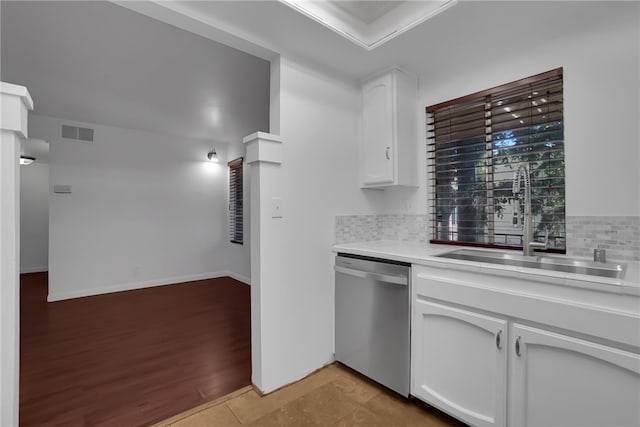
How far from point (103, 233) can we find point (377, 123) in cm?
437

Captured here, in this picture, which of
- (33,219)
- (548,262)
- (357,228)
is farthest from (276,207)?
(33,219)

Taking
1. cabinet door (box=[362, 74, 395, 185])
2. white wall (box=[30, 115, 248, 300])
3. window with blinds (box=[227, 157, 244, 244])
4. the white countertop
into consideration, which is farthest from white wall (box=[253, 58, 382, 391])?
white wall (box=[30, 115, 248, 300])

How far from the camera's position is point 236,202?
5.42 meters

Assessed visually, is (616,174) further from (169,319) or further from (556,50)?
(169,319)

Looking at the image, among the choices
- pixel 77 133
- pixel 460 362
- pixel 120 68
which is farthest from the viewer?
pixel 77 133

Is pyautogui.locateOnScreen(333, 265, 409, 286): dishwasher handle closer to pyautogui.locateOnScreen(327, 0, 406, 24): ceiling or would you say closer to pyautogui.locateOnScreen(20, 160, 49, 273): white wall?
pyautogui.locateOnScreen(327, 0, 406, 24): ceiling

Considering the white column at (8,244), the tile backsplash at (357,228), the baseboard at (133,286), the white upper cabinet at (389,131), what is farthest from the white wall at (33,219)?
the white upper cabinet at (389,131)

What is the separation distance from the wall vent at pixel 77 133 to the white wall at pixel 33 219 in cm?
337

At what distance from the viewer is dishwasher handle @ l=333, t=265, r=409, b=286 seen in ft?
6.02

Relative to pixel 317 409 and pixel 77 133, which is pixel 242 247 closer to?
pixel 77 133

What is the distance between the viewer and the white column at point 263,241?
193cm

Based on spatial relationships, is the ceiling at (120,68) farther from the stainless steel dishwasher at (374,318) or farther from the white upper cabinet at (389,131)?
the stainless steel dishwasher at (374,318)

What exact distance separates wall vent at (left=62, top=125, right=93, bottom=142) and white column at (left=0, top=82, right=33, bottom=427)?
3774 millimetres

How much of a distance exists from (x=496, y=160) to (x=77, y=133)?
5241 millimetres
